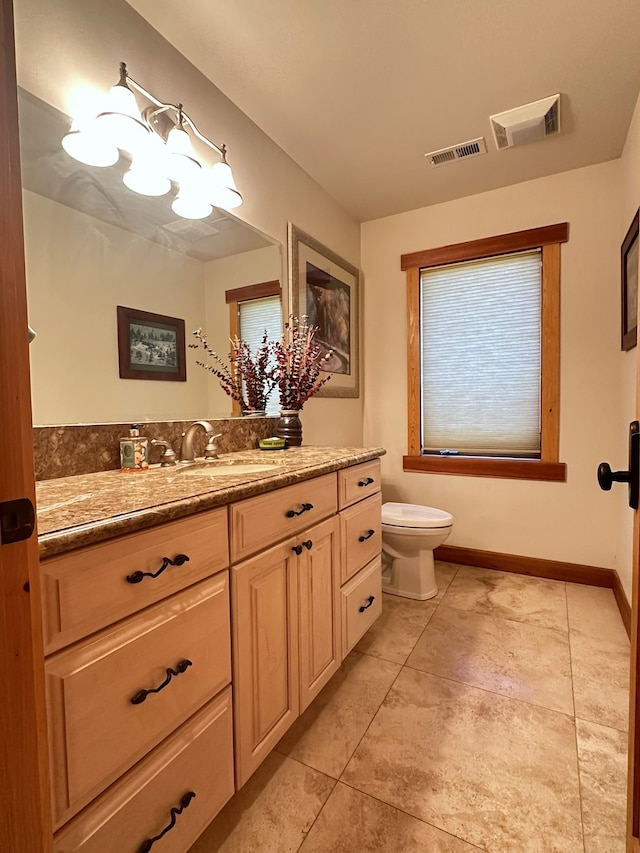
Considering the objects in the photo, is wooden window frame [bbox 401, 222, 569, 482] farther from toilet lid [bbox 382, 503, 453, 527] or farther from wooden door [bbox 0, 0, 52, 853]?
wooden door [bbox 0, 0, 52, 853]

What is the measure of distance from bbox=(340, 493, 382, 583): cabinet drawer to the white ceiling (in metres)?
1.81

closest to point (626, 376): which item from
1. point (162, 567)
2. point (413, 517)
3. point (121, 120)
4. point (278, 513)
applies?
point (413, 517)

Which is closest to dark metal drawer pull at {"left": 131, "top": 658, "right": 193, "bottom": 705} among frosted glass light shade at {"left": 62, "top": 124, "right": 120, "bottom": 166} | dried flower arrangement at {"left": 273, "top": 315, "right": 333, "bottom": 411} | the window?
the window

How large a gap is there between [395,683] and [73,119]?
2263 millimetres

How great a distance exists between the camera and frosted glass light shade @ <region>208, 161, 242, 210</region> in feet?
5.44

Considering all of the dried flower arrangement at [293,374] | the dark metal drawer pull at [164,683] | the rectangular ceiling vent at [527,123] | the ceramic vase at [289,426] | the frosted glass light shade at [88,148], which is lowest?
the dark metal drawer pull at [164,683]

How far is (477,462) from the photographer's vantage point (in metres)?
2.68

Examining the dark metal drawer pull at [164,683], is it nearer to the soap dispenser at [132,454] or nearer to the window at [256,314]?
the soap dispenser at [132,454]

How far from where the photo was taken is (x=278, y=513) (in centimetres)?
117

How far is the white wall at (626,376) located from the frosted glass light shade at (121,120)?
2.10 m

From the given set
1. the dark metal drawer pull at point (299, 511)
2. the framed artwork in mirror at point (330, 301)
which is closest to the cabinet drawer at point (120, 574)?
the dark metal drawer pull at point (299, 511)

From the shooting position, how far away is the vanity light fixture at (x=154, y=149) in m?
1.25

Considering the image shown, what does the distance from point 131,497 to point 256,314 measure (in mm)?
1306

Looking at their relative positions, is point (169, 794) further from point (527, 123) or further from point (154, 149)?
point (527, 123)
